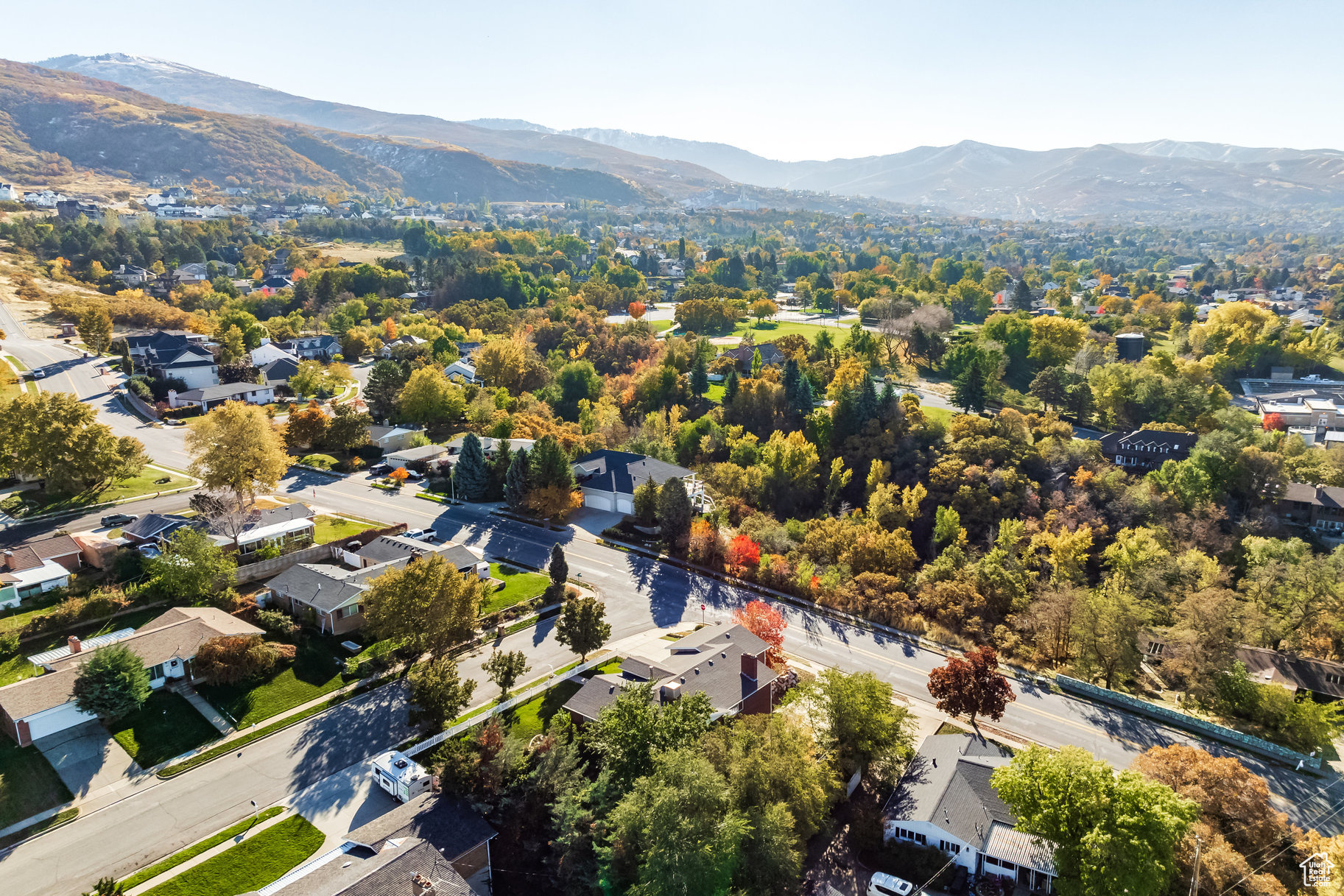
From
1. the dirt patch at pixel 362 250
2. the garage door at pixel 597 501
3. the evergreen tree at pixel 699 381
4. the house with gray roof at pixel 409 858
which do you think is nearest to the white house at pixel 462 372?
the evergreen tree at pixel 699 381

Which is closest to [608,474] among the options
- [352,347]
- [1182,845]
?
[1182,845]

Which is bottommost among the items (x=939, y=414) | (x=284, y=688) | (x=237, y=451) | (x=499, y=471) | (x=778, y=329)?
(x=284, y=688)

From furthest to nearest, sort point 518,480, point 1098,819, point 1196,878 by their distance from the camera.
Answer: point 518,480 → point 1196,878 → point 1098,819

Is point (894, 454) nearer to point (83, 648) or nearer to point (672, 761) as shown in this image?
point (672, 761)

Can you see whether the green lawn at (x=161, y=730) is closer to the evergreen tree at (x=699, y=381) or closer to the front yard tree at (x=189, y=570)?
the front yard tree at (x=189, y=570)

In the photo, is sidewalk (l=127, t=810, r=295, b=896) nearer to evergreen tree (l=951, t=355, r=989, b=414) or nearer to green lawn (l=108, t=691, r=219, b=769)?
green lawn (l=108, t=691, r=219, b=769)

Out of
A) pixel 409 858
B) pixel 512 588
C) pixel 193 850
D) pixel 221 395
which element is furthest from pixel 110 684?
pixel 221 395

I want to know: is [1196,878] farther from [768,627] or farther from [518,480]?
[518,480]
